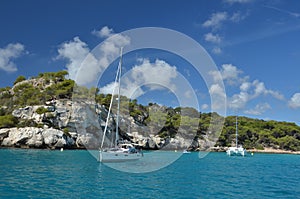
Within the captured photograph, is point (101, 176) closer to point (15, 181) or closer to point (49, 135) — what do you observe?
point (15, 181)

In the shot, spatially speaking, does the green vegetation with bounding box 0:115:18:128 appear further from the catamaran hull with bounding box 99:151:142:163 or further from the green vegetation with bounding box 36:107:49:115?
the catamaran hull with bounding box 99:151:142:163

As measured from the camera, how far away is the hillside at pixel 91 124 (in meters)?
64.4

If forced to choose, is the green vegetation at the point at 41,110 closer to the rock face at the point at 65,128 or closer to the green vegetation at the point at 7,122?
the rock face at the point at 65,128

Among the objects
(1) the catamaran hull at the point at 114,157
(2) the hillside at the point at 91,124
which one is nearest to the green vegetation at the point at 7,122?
(2) the hillside at the point at 91,124

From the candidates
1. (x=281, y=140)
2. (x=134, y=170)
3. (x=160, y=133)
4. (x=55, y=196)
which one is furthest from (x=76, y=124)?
(x=281, y=140)

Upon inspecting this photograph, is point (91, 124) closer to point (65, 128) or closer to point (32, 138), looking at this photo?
point (65, 128)

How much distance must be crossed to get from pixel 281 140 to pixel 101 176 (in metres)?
103

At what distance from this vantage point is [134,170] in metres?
29.9

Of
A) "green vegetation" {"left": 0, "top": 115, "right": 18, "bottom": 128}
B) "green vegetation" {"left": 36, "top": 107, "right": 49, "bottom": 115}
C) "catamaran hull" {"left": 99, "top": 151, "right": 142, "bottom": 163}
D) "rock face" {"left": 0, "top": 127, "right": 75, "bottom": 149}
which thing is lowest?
"catamaran hull" {"left": 99, "top": 151, "right": 142, "bottom": 163}

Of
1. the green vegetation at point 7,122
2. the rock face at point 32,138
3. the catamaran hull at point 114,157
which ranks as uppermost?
the green vegetation at point 7,122

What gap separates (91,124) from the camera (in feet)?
240

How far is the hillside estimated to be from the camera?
6438 centimetres

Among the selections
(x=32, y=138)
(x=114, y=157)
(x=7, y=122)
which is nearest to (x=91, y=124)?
(x=32, y=138)

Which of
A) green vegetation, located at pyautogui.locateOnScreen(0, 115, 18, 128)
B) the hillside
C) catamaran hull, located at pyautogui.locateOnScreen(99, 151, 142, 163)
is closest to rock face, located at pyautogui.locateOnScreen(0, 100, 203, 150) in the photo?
the hillside
